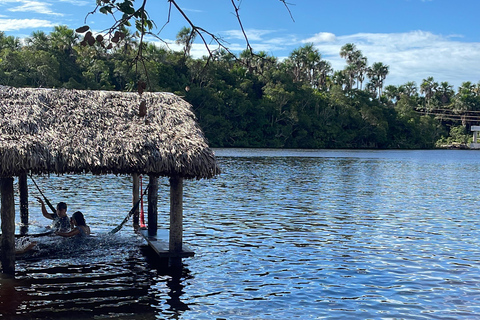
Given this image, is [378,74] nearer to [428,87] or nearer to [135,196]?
[428,87]

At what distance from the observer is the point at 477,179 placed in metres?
44.2

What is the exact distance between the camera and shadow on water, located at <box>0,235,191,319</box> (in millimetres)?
10250

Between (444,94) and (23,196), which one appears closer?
(23,196)

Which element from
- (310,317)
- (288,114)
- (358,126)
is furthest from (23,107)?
(358,126)

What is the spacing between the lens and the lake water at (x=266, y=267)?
1075cm

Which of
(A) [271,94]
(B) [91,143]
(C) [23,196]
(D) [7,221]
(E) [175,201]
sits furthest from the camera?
(A) [271,94]

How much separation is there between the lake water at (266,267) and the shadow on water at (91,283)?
0.03 meters

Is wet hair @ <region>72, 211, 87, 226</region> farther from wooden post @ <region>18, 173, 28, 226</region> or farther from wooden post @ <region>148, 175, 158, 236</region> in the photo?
wooden post @ <region>18, 173, 28, 226</region>

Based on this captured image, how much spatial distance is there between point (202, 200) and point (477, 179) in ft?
87.1

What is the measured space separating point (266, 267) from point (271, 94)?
9207 centimetres

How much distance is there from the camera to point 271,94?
10469 centimetres

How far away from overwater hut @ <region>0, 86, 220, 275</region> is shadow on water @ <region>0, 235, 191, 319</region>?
815 mm

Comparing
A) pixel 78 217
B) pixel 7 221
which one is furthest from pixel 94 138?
pixel 78 217

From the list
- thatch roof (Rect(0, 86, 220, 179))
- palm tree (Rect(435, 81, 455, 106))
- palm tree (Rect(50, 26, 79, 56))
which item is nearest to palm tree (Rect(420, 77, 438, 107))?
palm tree (Rect(435, 81, 455, 106))
